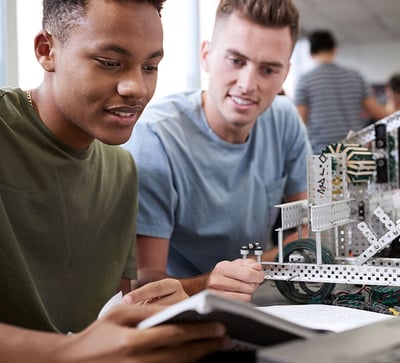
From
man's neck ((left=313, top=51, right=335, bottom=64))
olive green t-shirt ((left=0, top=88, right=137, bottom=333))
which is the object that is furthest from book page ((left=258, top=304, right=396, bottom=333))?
man's neck ((left=313, top=51, right=335, bottom=64))

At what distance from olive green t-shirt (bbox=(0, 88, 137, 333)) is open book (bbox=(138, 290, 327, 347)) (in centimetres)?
55

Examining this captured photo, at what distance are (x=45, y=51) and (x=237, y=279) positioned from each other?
644 millimetres

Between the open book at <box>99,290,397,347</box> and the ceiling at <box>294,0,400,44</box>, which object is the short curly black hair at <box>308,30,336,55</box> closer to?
the ceiling at <box>294,0,400,44</box>

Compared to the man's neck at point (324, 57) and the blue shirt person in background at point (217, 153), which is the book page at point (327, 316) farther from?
the man's neck at point (324, 57)

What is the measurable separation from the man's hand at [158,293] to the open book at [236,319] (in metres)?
0.32

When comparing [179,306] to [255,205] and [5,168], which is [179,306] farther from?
[255,205]

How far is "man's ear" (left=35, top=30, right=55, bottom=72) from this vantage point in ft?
4.25

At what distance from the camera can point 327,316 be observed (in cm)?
112

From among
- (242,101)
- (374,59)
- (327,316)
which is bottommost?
(327,316)

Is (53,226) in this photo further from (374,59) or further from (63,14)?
(374,59)

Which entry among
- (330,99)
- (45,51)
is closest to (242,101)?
(45,51)

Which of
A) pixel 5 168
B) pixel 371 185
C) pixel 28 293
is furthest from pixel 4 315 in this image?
pixel 371 185

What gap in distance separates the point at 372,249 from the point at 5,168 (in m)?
0.84

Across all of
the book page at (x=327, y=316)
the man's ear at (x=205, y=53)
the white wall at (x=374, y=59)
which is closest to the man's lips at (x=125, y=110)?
the book page at (x=327, y=316)
